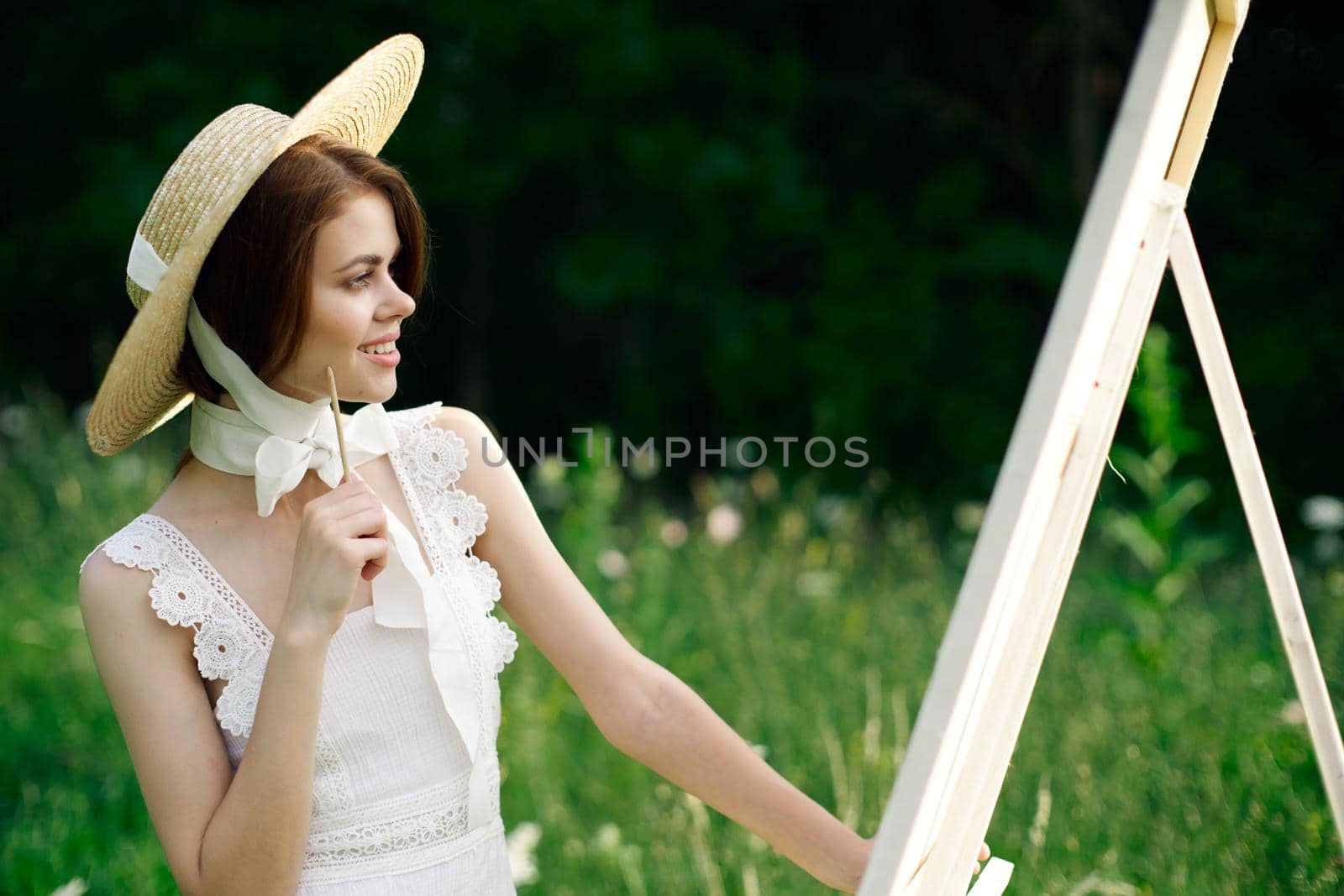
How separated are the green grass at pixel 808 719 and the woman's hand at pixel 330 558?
84 centimetres

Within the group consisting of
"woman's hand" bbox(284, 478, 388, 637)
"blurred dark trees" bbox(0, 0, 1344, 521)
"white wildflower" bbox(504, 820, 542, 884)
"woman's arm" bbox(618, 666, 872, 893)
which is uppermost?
"woman's hand" bbox(284, 478, 388, 637)

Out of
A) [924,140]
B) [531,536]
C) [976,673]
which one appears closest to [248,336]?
[531,536]

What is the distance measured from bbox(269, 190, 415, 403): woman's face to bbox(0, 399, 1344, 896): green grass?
855mm

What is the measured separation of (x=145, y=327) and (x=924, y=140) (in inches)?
249

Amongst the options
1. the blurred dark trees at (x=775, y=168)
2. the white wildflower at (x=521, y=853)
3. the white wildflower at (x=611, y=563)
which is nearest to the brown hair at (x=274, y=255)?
the white wildflower at (x=521, y=853)

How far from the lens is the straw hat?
132cm

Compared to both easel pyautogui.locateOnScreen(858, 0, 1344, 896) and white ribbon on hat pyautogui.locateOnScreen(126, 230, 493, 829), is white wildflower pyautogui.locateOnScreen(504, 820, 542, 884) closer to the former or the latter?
white ribbon on hat pyautogui.locateOnScreen(126, 230, 493, 829)

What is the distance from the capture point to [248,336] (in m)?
1.38

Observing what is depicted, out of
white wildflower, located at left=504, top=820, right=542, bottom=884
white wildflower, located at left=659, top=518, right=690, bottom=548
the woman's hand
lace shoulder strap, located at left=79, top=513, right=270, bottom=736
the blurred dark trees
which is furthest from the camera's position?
the blurred dark trees

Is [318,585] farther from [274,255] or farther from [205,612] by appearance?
[274,255]

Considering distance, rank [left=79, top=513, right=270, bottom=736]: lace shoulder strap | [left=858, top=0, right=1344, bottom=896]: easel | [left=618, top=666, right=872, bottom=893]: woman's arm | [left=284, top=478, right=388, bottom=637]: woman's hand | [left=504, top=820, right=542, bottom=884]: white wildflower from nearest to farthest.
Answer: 1. [left=858, top=0, right=1344, bottom=896]: easel
2. [left=284, top=478, right=388, bottom=637]: woman's hand
3. [left=79, top=513, right=270, bottom=736]: lace shoulder strap
4. [left=618, top=666, right=872, bottom=893]: woman's arm
5. [left=504, top=820, right=542, bottom=884]: white wildflower

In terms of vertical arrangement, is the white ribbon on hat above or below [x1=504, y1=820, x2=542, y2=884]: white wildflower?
above

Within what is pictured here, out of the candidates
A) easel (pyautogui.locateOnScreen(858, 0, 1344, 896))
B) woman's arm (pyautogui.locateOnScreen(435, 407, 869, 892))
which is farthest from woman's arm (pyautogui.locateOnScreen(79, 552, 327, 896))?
easel (pyautogui.locateOnScreen(858, 0, 1344, 896))

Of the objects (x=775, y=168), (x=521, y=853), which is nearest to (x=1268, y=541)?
(x=521, y=853)
